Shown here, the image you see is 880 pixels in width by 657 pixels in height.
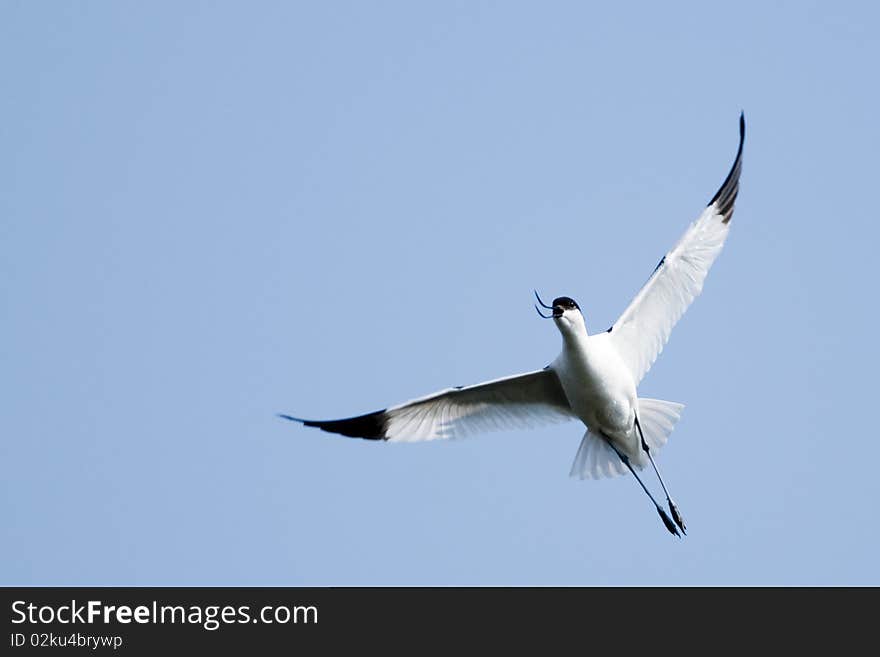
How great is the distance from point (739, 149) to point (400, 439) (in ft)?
14.8

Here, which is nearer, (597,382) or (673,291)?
(597,382)

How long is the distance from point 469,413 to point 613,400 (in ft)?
4.82

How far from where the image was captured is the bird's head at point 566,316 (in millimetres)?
14234

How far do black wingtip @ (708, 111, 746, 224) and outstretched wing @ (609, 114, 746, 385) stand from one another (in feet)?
0.03

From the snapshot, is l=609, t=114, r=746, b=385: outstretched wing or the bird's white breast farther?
l=609, t=114, r=746, b=385: outstretched wing

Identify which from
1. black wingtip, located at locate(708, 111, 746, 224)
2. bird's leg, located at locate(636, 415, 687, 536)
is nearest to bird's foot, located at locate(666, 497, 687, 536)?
bird's leg, located at locate(636, 415, 687, 536)

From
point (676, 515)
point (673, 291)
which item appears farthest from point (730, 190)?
point (676, 515)

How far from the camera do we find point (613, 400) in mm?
14617

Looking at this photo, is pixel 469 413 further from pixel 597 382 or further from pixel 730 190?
pixel 730 190

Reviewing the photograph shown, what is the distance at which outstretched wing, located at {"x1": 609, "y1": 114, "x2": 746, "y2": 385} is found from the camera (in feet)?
49.3

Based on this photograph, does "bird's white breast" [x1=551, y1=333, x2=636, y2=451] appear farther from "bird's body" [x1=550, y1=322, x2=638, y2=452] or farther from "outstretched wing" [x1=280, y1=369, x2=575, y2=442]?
"outstretched wing" [x1=280, y1=369, x2=575, y2=442]

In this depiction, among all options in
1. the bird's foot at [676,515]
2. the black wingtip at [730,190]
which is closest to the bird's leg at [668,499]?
the bird's foot at [676,515]
